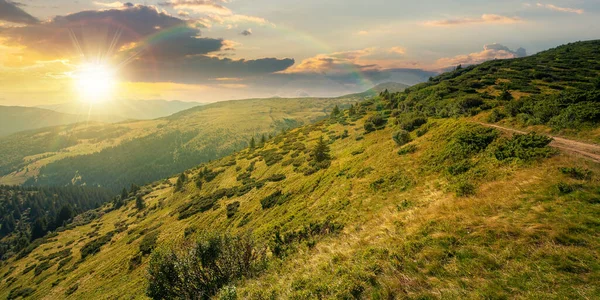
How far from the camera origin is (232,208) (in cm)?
3938

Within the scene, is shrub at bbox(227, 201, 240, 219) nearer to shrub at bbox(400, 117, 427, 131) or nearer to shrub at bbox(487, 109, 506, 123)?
shrub at bbox(400, 117, 427, 131)

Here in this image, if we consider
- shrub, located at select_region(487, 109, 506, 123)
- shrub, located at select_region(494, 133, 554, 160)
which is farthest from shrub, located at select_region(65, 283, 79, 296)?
shrub, located at select_region(487, 109, 506, 123)

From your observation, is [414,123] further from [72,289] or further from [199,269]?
[72,289]

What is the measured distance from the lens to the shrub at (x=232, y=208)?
3741 cm

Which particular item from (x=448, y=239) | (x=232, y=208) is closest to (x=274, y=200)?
(x=232, y=208)

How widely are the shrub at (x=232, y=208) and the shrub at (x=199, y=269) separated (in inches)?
886

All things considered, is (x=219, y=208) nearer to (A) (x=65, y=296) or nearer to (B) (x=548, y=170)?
(A) (x=65, y=296)

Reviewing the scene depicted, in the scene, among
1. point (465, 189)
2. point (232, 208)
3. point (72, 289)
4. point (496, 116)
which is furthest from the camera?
point (72, 289)

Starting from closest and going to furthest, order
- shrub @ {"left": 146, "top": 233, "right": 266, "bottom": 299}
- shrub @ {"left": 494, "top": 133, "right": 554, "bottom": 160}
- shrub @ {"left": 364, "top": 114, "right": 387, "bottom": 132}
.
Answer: shrub @ {"left": 146, "top": 233, "right": 266, "bottom": 299}, shrub @ {"left": 494, "top": 133, "right": 554, "bottom": 160}, shrub @ {"left": 364, "top": 114, "right": 387, "bottom": 132}

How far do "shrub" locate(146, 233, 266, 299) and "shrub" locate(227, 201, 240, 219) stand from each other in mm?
22503

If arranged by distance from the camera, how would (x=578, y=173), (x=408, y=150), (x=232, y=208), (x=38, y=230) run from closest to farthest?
(x=578, y=173) → (x=408, y=150) → (x=232, y=208) → (x=38, y=230)

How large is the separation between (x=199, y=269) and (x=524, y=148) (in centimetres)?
2235

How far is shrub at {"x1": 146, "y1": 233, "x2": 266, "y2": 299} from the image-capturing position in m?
→ 13.8

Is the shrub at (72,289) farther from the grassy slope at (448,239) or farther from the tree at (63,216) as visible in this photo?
the tree at (63,216)
